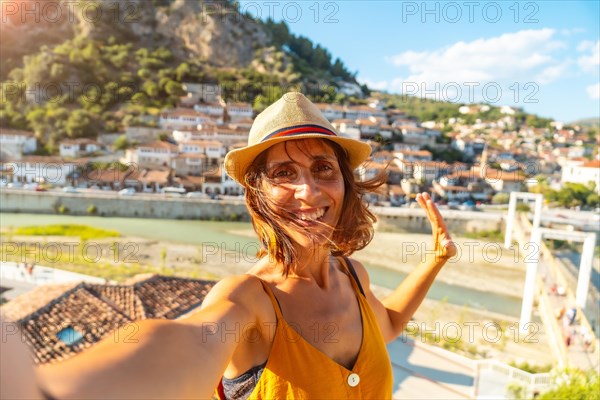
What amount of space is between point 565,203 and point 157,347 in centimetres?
3476

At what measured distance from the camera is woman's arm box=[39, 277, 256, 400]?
0.47 meters

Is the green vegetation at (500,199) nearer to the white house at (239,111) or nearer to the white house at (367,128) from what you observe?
the white house at (367,128)

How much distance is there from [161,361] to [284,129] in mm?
606

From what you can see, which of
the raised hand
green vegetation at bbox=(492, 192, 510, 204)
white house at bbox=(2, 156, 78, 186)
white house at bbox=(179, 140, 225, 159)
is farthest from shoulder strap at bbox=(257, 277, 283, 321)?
green vegetation at bbox=(492, 192, 510, 204)

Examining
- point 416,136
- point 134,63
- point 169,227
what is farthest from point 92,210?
point 134,63

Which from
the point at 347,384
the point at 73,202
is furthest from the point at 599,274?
the point at 73,202

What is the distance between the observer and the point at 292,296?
107cm

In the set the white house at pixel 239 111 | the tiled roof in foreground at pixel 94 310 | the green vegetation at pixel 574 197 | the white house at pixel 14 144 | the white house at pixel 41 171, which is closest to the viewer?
the tiled roof in foreground at pixel 94 310

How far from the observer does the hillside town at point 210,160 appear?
26.0 metres

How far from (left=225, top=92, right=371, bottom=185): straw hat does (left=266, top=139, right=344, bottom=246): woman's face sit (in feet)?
0.10

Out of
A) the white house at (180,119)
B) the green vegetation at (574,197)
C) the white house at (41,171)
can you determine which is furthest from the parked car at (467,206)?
the white house at (41,171)

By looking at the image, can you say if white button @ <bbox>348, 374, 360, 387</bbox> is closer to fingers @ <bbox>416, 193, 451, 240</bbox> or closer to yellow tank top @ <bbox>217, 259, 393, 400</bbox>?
yellow tank top @ <bbox>217, 259, 393, 400</bbox>

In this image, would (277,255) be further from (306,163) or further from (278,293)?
(306,163)

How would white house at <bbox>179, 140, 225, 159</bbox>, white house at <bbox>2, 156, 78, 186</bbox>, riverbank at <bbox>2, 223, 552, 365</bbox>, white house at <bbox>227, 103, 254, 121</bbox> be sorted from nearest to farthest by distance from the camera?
1. riverbank at <bbox>2, 223, 552, 365</bbox>
2. white house at <bbox>2, 156, 78, 186</bbox>
3. white house at <bbox>179, 140, 225, 159</bbox>
4. white house at <bbox>227, 103, 254, 121</bbox>
